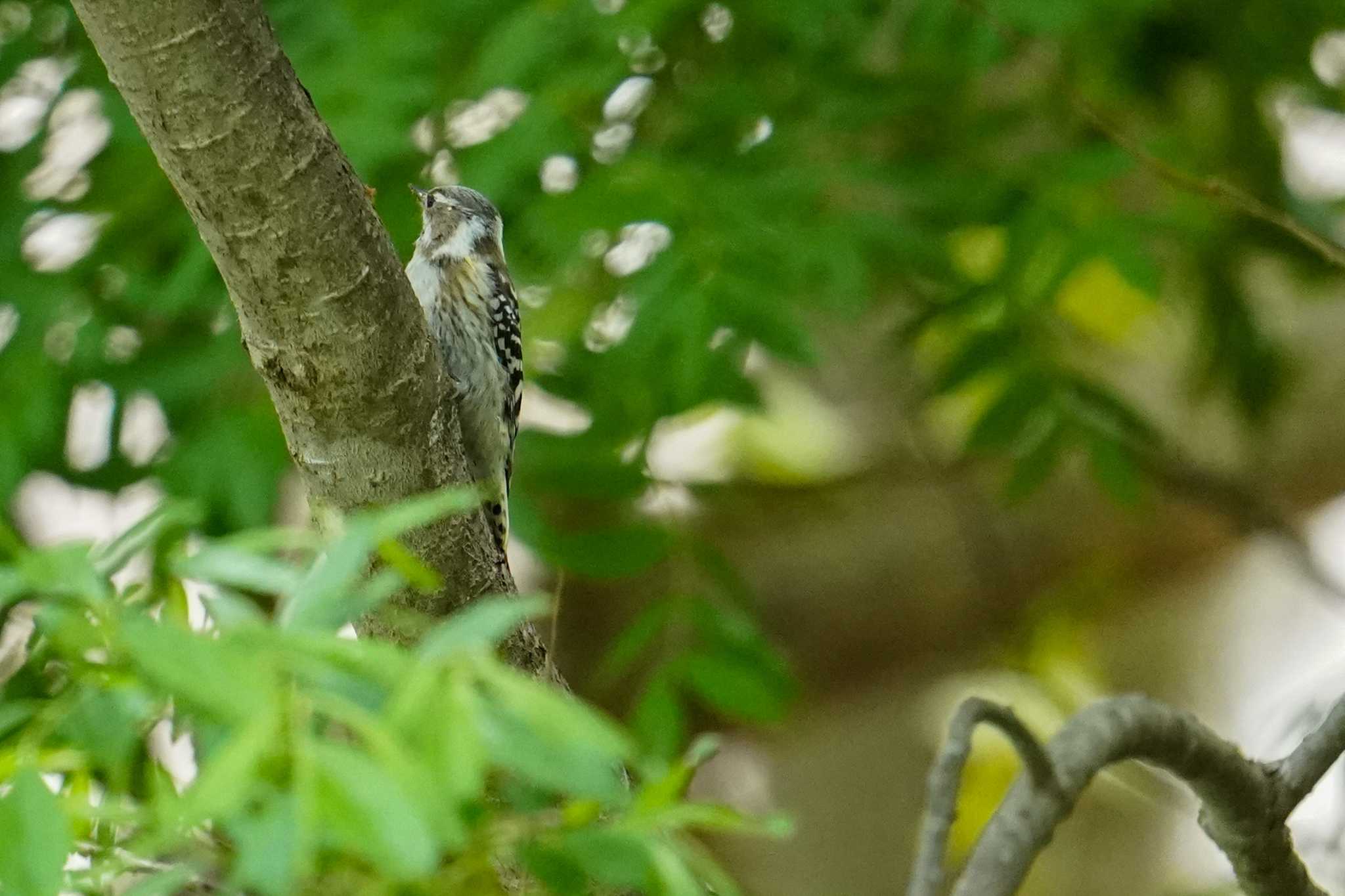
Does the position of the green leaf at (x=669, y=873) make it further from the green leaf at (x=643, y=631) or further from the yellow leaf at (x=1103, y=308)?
the yellow leaf at (x=1103, y=308)

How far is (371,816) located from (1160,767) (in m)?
1.87

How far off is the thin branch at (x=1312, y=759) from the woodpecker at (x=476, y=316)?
175cm

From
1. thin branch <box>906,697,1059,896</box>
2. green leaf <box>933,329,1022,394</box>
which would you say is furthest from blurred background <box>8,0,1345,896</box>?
thin branch <box>906,697,1059,896</box>

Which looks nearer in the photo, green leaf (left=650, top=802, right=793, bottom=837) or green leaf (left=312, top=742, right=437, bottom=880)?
green leaf (left=312, top=742, right=437, bottom=880)

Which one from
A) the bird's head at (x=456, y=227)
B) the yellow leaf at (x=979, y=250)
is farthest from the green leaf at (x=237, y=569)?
the yellow leaf at (x=979, y=250)

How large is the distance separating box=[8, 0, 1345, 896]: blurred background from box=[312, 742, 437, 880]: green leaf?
1.95m

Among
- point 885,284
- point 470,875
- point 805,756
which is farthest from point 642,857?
point 805,756

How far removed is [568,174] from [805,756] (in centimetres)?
333

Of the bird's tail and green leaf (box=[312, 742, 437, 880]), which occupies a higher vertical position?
green leaf (box=[312, 742, 437, 880])

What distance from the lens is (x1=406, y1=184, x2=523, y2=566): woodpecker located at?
3.65 meters

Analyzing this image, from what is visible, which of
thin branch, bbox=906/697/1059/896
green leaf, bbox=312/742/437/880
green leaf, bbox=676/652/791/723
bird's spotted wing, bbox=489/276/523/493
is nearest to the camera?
green leaf, bbox=312/742/437/880

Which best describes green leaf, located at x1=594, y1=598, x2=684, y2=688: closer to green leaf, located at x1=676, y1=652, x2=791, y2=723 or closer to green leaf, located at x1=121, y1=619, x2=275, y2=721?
green leaf, located at x1=676, y1=652, x2=791, y2=723

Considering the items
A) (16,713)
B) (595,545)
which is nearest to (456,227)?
(595,545)

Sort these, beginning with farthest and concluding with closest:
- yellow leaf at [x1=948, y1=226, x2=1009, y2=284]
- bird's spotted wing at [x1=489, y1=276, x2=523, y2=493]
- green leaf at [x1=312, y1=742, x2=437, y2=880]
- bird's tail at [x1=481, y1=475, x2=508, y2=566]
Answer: yellow leaf at [x1=948, y1=226, x2=1009, y2=284], bird's spotted wing at [x1=489, y1=276, x2=523, y2=493], bird's tail at [x1=481, y1=475, x2=508, y2=566], green leaf at [x1=312, y1=742, x2=437, y2=880]
